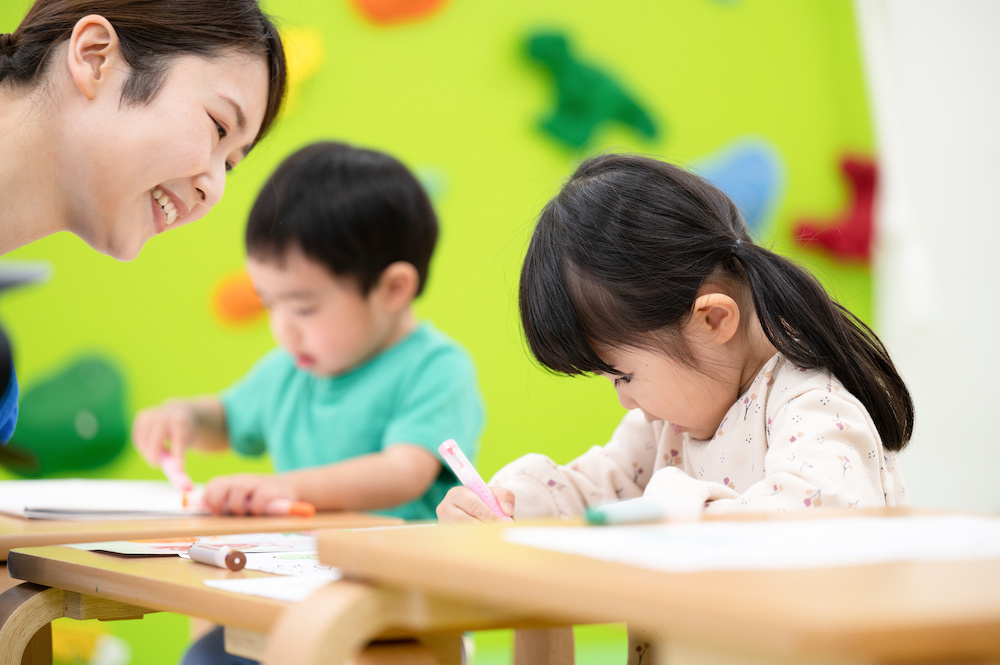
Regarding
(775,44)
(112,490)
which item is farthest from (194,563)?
(775,44)

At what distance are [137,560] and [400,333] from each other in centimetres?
74

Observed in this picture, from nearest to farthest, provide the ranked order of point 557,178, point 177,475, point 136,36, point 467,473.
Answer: point 467,473 → point 136,36 → point 177,475 → point 557,178

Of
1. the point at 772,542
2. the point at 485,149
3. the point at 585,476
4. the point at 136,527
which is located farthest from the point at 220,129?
the point at 485,149

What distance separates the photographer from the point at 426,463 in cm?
122

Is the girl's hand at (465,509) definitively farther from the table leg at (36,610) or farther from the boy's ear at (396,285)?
the boy's ear at (396,285)

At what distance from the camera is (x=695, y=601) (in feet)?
0.96

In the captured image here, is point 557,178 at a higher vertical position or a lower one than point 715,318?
higher

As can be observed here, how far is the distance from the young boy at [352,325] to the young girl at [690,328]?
0.42 meters

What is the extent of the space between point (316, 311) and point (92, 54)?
1.69 feet

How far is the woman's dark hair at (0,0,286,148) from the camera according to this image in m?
0.89

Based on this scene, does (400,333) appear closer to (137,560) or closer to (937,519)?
(137,560)

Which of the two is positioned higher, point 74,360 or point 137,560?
point 74,360

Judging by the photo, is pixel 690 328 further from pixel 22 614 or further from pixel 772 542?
pixel 22 614

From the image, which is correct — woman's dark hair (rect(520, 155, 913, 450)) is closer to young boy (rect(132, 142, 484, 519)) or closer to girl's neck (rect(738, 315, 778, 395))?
girl's neck (rect(738, 315, 778, 395))
